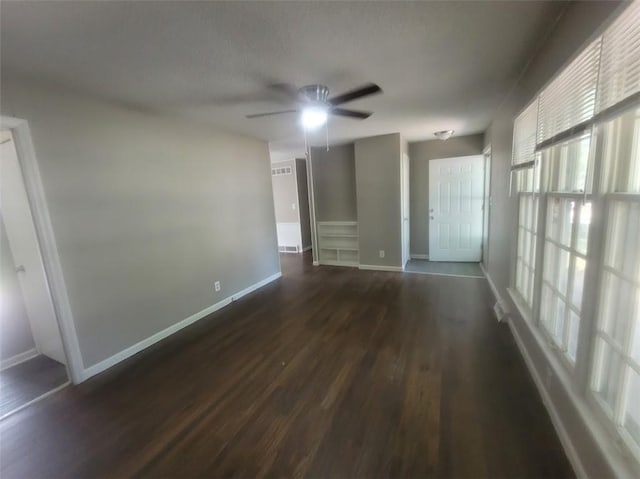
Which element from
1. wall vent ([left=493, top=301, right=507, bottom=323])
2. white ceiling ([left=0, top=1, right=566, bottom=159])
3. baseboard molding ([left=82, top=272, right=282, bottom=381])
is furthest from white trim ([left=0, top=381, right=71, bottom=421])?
wall vent ([left=493, top=301, right=507, bottom=323])

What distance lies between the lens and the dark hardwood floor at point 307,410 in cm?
148

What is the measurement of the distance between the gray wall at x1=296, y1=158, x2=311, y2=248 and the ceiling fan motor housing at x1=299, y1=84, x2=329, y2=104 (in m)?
4.29

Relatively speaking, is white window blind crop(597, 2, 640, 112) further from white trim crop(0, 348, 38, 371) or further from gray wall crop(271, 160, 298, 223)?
gray wall crop(271, 160, 298, 223)

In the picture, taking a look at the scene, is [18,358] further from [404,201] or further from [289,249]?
[404,201]

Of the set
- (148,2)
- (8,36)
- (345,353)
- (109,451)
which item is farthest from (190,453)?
(8,36)

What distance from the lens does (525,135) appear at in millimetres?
2326

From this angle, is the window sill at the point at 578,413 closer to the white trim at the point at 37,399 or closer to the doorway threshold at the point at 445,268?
the doorway threshold at the point at 445,268

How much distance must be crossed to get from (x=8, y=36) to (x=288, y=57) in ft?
5.03

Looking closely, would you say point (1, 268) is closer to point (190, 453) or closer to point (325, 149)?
point (190, 453)

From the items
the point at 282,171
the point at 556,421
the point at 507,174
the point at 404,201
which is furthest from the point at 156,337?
the point at 282,171

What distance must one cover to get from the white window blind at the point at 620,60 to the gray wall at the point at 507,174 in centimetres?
10

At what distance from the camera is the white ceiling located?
1398 mm

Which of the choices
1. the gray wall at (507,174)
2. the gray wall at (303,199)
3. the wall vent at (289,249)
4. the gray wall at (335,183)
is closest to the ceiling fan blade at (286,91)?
the gray wall at (507,174)

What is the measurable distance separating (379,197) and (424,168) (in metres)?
1.38
